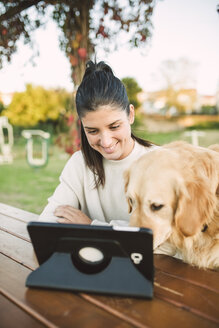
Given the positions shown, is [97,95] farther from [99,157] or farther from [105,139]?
[99,157]

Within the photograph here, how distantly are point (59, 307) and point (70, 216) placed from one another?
0.78 m

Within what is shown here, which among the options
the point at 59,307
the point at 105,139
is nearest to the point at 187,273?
the point at 59,307

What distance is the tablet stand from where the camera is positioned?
1025 mm

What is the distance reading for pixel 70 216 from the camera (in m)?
1.73

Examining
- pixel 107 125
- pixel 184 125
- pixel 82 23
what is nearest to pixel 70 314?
pixel 107 125

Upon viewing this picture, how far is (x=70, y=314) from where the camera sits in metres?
0.94

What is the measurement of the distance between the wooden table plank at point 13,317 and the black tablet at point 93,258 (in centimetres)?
12

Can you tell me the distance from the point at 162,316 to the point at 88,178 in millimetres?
1265

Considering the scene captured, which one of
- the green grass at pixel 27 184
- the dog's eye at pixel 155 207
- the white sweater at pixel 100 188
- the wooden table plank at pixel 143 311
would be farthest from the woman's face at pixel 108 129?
the green grass at pixel 27 184

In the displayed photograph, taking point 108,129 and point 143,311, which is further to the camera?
point 108,129

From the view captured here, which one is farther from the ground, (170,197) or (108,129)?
(108,129)

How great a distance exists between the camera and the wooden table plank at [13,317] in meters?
0.90

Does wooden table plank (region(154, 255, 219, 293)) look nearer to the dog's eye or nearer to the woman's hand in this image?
the dog's eye

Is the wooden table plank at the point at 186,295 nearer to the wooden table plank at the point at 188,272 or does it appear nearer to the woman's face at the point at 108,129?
the wooden table plank at the point at 188,272
